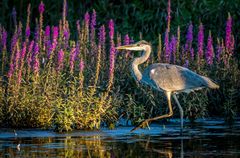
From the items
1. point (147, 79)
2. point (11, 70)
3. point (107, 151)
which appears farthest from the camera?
point (147, 79)

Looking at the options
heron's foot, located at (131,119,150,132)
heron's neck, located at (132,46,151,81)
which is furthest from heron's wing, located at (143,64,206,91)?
heron's foot, located at (131,119,150,132)

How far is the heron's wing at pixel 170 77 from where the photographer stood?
584 inches

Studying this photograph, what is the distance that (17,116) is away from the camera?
13961 mm

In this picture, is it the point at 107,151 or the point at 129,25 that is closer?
the point at 107,151

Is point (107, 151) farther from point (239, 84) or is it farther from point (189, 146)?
point (239, 84)

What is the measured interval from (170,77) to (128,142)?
2.76m

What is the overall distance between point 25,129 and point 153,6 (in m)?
8.67

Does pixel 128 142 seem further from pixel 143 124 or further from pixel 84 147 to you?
pixel 143 124

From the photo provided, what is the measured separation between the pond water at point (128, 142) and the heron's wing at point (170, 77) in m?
0.70

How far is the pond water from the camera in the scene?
11.2 meters

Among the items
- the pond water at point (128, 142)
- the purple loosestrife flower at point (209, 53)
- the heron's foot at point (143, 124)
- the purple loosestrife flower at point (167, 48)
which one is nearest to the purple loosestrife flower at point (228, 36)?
the purple loosestrife flower at point (209, 53)

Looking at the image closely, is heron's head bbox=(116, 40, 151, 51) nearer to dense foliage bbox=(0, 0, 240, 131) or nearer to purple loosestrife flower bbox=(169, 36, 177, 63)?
dense foliage bbox=(0, 0, 240, 131)

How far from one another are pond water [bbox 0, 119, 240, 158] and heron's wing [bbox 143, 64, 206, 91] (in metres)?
0.70

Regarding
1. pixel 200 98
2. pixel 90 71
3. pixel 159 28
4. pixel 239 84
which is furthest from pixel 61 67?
pixel 159 28
